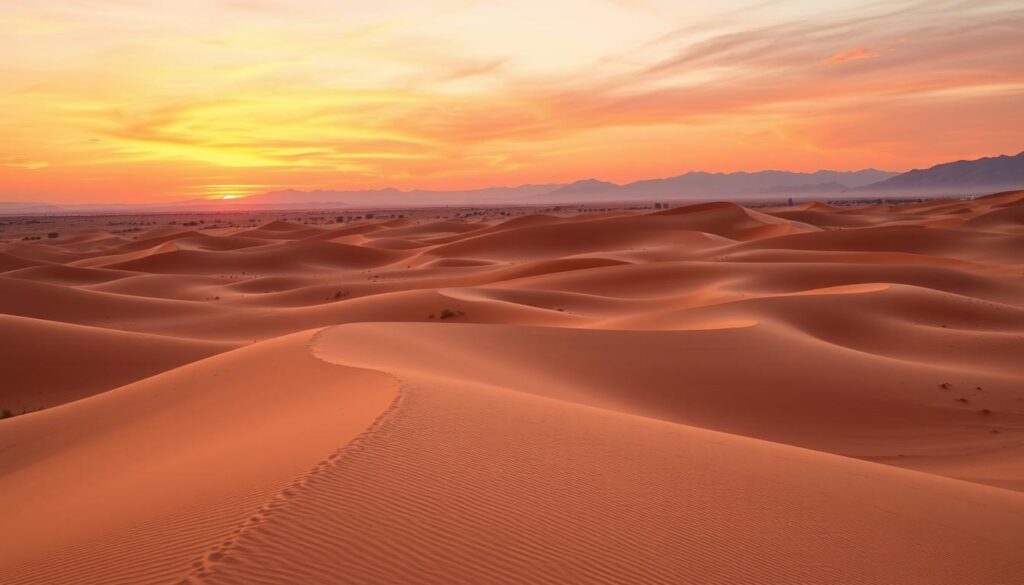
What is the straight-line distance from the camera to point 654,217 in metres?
55.0

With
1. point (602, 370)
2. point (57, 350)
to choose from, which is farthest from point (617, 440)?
point (57, 350)

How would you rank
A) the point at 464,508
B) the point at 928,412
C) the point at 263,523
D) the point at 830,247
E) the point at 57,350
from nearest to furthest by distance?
1. the point at 263,523
2. the point at 464,508
3. the point at 928,412
4. the point at 57,350
5. the point at 830,247

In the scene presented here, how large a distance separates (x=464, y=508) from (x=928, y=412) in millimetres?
9194

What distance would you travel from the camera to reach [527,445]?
5867 mm

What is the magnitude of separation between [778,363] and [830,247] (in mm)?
29037

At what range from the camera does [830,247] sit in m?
39.1

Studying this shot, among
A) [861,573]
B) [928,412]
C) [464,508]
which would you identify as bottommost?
[928,412]

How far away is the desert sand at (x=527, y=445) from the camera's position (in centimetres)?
399

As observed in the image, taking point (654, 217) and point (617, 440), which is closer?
point (617, 440)

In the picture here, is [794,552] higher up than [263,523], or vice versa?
[263,523]

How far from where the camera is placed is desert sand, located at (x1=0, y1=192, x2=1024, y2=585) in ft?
13.1

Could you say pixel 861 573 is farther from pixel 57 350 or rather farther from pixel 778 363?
pixel 57 350

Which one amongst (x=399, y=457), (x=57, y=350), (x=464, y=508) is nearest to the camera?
(x=464, y=508)

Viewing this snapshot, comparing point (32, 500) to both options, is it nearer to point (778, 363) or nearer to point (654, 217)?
point (778, 363)
